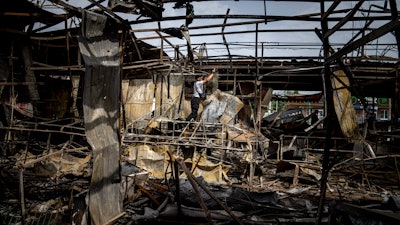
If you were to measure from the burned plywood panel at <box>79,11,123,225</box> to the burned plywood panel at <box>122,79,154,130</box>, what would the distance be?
26.8 ft

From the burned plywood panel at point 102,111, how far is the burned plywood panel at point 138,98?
8176 mm

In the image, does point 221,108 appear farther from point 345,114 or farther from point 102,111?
point 102,111

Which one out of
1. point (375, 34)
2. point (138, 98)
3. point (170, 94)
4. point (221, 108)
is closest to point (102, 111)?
point (375, 34)

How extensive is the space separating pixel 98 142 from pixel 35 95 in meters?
7.68

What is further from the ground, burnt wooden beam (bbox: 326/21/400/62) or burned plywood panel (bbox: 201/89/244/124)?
burnt wooden beam (bbox: 326/21/400/62)

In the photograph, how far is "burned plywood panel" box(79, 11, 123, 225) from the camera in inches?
157

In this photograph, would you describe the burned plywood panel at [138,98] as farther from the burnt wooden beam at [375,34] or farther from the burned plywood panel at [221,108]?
the burnt wooden beam at [375,34]

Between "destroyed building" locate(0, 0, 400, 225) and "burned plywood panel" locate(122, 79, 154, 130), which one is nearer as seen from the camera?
"destroyed building" locate(0, 0, 400, 225)

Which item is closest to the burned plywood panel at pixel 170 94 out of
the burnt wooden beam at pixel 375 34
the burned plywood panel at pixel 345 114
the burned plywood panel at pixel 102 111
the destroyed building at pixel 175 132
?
the destroyed building at pixel 175 132

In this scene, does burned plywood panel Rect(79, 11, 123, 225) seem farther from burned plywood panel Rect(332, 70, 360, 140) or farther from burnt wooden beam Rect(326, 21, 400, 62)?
burned plywood panel Rect(332, 70, 360, 140)

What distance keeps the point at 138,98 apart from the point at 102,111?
8761mm

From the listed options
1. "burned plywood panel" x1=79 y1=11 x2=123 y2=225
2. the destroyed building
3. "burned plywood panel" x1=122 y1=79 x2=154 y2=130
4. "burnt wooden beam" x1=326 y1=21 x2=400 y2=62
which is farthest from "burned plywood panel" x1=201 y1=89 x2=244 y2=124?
"burnt wooden beam" x1=326 y1=21 x2=400 y2=62

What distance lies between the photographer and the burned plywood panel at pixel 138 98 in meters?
12.6

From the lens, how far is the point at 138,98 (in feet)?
42.1
